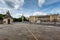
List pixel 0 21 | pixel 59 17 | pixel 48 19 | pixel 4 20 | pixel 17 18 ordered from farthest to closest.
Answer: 1. pixel 17 18
2. pixel 48 19
3. pixel 59 17
4. pixel 4 20
5. pixel 0 21

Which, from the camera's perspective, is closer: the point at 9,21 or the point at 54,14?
the point at 9,21

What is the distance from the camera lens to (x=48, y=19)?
5886 inches

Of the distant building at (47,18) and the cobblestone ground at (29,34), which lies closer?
the cobblestone ground at (29,34)

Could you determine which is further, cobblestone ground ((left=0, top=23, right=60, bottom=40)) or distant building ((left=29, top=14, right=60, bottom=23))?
distant building ((left=29, top=14, right=60, bottom=23))

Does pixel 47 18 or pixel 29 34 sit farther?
pixel 47 18

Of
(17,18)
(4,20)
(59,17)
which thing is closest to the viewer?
(4,20)

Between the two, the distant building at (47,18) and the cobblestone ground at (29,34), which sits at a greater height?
the distant building at (47,18)

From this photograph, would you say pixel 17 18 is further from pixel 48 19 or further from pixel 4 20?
pixel 4 20

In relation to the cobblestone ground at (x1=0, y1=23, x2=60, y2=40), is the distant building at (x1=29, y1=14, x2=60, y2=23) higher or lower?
higher

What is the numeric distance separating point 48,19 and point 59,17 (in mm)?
13509

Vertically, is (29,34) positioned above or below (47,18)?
below

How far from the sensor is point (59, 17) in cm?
14038

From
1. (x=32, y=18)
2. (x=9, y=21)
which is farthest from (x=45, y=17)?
(x=9, y=21)

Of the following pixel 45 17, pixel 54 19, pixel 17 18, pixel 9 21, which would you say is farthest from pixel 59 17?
pixel 9 21
